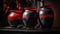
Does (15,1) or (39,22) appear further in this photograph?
(15,1)

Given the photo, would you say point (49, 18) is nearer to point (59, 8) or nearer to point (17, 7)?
point (59, 8)

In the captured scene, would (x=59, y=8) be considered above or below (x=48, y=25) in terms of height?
above

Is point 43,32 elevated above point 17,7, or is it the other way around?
point 17,7

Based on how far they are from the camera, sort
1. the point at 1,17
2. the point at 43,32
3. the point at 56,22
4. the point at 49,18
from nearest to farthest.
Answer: the point at 43,32 < the point at 49,18 < the point at 56,22 < the point at 1,17

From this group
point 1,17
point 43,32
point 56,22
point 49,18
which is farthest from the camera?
point 1,17

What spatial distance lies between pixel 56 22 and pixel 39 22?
238 millimetres

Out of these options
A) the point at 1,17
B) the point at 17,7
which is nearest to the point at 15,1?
the point at 17,7

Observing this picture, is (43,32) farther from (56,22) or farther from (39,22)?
(56,22)

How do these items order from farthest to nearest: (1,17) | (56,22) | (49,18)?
(1,17) < (56,22) < (49,18)

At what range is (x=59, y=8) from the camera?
55.1 inches

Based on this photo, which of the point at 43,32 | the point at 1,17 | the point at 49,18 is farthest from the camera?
the point at 1,17

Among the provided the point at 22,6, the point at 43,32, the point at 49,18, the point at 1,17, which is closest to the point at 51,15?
the point at 49,18

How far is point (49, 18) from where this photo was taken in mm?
1142

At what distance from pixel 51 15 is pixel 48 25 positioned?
71mm
